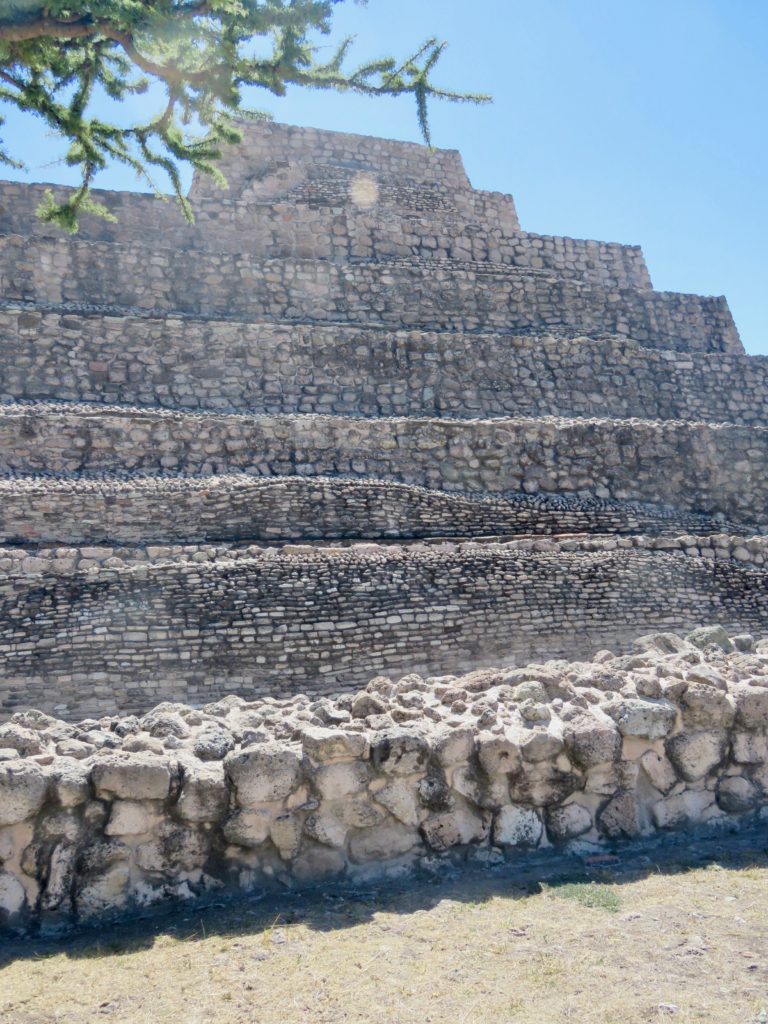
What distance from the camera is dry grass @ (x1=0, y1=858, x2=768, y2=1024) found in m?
3.68

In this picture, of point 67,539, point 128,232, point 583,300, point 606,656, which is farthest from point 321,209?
point 606,656

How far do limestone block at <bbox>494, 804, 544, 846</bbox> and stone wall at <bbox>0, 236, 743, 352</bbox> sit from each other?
13424mm

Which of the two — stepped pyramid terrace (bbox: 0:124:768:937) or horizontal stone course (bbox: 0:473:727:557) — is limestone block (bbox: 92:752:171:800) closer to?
stepped pyramid terrace (bbox: 0:124:768:937)

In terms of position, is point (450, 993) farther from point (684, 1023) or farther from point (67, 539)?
point (67, 539)

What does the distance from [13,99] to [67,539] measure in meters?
5.27

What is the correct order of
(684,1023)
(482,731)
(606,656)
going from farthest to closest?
(606,656)
(482,731)
(684,1023)

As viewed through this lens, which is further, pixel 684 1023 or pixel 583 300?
pixel 583 300

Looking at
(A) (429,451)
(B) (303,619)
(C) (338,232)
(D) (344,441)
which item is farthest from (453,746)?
(C) (338,232)

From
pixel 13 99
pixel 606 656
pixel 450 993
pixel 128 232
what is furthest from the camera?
pixel 128 232

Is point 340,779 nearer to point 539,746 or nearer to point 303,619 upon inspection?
point 539,746

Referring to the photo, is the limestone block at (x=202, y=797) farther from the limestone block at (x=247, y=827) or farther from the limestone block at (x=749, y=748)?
the limestone block at (x=749, y=748)

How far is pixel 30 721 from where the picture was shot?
19.1 ft

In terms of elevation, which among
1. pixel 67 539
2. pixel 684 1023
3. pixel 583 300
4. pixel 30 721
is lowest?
pixel 684 1023

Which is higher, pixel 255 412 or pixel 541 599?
A: pixel 255 412
